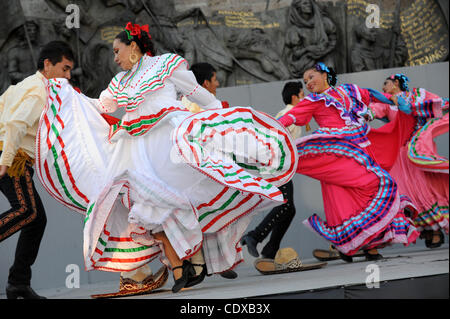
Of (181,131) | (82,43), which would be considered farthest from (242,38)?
(181,131)

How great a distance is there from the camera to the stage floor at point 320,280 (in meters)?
3.69

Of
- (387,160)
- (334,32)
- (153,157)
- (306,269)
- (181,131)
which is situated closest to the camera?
(181,131)

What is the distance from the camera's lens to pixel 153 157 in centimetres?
449

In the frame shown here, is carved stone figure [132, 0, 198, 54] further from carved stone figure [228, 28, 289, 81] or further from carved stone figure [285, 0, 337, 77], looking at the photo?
carved stone figure [285, 0, 337, 77]

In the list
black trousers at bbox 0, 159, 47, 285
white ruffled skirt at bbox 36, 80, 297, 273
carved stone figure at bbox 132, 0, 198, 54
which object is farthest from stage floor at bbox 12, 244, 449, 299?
carved stone figure at bbox 132, 0, 198, 54

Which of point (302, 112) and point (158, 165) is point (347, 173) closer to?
point (302, 112)

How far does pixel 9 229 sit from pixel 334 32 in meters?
4.18

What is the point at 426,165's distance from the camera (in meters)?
6.04

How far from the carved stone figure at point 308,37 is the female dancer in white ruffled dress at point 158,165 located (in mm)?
2773

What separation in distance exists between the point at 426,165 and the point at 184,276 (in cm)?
265

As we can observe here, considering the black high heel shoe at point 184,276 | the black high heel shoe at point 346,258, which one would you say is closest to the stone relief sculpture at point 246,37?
the black high heel shoe at point 346,258

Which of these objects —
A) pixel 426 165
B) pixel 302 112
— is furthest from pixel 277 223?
pixel 426 165

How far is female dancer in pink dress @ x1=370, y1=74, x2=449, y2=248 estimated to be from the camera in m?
6.04

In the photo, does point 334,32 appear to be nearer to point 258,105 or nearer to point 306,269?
point 258,105
